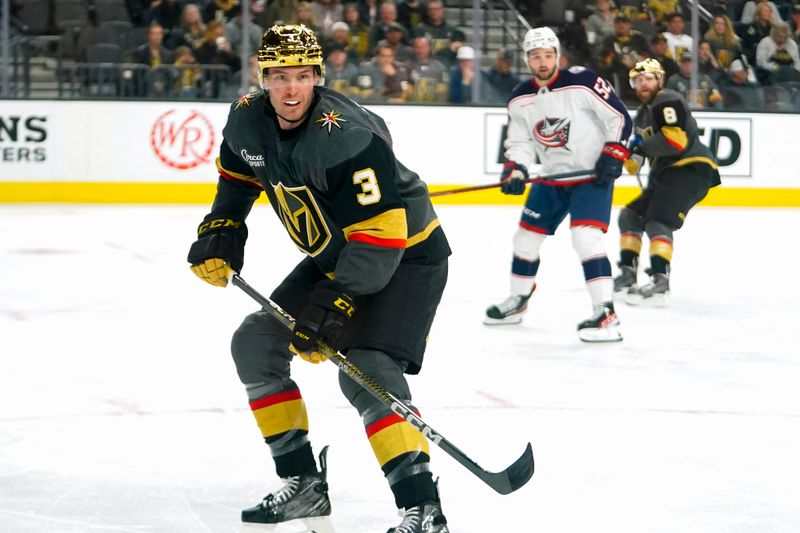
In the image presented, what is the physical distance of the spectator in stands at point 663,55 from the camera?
1006cm

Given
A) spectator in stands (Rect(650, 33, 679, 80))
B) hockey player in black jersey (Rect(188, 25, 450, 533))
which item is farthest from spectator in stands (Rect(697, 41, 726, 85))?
hockey player in black jersey (Rect(188, 25, 450, 533))

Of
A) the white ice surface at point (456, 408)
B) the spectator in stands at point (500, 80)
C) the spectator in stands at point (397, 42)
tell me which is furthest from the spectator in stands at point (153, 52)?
the white ice surface at point (456, 408)

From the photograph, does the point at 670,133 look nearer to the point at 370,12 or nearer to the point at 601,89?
the point at 601,89

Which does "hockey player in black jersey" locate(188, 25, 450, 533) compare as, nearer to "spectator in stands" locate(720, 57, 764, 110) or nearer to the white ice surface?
the white ice surface

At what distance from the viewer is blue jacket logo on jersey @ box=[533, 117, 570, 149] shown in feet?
16.7

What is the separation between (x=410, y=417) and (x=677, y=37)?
825cm

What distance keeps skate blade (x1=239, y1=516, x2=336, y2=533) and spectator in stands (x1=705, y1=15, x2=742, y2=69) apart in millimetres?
8239

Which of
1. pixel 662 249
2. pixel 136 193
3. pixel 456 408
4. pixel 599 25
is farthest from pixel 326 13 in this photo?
pixel 456 408

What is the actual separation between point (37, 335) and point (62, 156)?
194 inches

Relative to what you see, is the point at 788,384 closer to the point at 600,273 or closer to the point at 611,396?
the point at 611,396

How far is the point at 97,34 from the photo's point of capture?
9.67 meters

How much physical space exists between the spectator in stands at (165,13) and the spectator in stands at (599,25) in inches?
129

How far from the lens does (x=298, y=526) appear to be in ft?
8.54

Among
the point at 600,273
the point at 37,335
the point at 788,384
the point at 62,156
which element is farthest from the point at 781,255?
the point at 62,156
